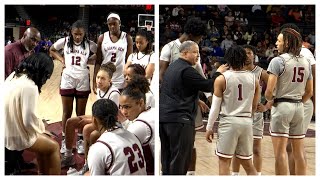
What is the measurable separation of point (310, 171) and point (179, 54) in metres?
1.16

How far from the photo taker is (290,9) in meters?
3.08

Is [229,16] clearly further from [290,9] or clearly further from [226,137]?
[226,137]

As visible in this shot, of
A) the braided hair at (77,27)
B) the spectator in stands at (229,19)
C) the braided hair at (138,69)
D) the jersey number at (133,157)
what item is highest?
the spectator in stands at (229,19)

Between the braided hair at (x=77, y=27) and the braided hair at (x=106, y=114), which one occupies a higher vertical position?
the braided hair at (x=77, y=27)

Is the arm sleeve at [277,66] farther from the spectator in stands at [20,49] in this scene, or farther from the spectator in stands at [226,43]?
the spectator in stands at [20,49]

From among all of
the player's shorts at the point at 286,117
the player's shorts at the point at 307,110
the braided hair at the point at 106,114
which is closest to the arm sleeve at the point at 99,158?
the braided hair at the point at 106,114

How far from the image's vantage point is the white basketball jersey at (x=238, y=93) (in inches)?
110

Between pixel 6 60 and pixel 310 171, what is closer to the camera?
pixel 6 60

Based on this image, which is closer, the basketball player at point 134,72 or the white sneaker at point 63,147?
the basketball player at point 134,72

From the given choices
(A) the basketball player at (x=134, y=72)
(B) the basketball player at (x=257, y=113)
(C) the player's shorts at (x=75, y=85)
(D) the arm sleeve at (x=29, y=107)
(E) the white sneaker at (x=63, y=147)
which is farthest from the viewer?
(C) the player's shorts at (x=75, y=85)

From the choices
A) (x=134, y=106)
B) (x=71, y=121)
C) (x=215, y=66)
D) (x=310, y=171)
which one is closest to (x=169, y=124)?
(x=134, y=106)

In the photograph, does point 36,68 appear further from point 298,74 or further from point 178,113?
point 298,74

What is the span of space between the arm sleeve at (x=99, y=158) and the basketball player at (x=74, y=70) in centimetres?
90

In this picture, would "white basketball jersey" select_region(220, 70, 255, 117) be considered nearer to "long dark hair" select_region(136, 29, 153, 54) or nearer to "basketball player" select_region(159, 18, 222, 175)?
"basketball player" select_region(159, 18, 222, 175)
